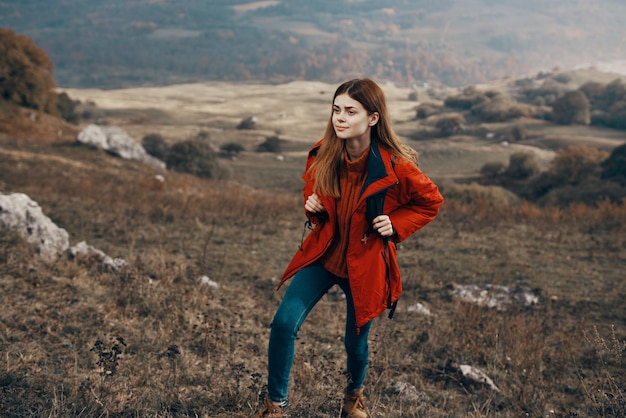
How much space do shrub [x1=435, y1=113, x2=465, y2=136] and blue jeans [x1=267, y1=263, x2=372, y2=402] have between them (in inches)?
1720

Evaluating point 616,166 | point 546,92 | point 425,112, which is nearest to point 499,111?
point 425,112

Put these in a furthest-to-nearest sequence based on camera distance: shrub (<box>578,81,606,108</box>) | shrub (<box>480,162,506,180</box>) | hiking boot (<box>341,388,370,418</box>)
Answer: shrub (<box>578,81,606,108</box>)
shrub (<box>480,162,506,180</box>)
hiking boot (<box>341,388,370,418</box>)

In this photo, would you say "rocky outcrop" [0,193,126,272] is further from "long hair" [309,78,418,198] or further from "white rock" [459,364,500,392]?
"long hair" [309,78,418,198]

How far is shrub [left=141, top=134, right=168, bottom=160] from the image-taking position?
99.6 feet

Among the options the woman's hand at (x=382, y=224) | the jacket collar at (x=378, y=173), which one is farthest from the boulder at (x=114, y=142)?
the woman's hand at (x=382, y=224)

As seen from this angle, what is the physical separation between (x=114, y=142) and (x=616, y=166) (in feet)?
71.3

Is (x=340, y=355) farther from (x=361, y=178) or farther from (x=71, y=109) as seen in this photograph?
(x=71, y=109)

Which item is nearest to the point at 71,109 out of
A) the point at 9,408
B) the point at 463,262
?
the point at 463,262

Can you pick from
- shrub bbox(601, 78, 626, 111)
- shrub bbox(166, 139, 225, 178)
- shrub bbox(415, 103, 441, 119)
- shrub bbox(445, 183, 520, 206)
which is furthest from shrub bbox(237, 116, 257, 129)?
shrub bbox(601, 78, 626, 111)

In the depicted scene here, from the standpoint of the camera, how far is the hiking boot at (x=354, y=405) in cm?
346

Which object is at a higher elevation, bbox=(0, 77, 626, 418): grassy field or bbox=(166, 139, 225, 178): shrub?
bbox=(0, 77, 626, 418): grassy field

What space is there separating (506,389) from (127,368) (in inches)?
125

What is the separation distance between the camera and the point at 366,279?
298 cm

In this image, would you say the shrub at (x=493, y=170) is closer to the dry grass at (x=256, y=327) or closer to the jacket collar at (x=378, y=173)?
the dry grass at (x=256, y=327)
